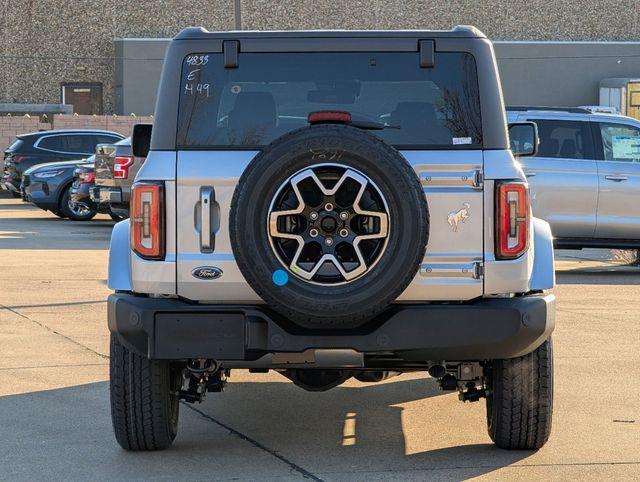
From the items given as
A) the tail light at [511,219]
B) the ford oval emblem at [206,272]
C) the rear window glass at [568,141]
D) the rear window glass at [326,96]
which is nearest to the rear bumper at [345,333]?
the ford oval emblem at [206,272]

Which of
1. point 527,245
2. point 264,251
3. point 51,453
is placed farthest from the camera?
point 51,453

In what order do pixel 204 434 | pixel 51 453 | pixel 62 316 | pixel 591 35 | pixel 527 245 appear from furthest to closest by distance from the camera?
pixel 591 35
pixel 62 316
pixel 204 434
pixel 51 453
pixel 527 245

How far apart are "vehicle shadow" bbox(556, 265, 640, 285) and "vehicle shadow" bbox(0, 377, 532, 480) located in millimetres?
7022

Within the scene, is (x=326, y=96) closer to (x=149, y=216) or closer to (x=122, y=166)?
(x=149, y=216)

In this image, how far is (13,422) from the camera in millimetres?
7367

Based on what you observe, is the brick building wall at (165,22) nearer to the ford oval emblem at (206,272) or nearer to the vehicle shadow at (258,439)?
the vehicle shadow at (258,439)

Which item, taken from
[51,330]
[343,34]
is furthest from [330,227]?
[51,330]

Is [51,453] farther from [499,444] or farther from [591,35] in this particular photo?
[591,35]

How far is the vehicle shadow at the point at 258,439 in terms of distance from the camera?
628 cm

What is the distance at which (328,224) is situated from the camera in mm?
5793

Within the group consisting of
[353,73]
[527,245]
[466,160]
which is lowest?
[527,245]

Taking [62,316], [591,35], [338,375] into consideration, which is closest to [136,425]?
[338,375]

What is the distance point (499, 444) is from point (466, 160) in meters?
1.46

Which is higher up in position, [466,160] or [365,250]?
[466,160]
